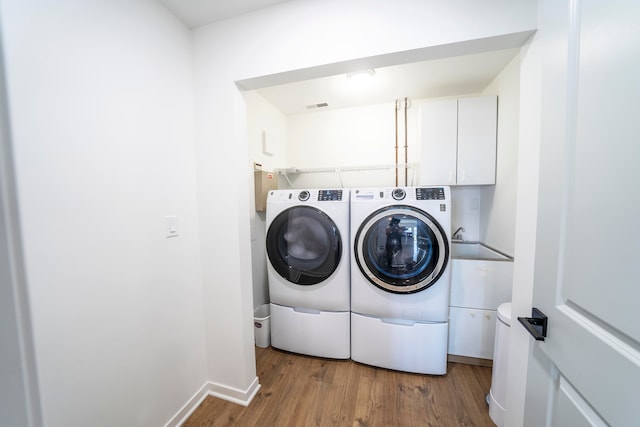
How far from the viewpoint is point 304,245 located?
72.0 inches

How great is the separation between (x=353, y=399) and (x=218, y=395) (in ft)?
2.98

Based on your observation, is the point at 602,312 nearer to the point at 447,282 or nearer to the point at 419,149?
the point at 447,282

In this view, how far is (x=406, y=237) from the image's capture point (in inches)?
63.9

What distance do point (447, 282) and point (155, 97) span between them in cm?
212

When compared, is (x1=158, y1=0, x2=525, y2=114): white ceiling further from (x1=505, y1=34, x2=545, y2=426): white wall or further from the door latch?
the door latch

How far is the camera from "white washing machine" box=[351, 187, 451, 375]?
1.56m

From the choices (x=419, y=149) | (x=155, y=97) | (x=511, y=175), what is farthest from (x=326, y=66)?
(x=511, y=175)

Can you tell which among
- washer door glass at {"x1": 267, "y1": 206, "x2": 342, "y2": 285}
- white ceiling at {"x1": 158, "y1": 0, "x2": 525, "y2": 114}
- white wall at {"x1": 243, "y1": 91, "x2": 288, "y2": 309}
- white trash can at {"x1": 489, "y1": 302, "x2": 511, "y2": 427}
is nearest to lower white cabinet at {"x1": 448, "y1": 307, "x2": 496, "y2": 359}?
white trash can at {"x1": 489, "y1": 302, "x2": 511, "y2": 427}

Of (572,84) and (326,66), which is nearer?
(572,84)

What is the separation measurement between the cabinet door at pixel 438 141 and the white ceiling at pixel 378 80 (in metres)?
0.24

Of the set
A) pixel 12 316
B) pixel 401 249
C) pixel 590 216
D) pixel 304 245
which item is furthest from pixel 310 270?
pixel 590 216

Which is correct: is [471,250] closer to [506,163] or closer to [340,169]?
[506,163]

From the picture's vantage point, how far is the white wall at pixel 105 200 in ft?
2.54

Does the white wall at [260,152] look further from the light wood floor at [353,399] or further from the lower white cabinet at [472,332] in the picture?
the lower white cabinet at [472,332]
